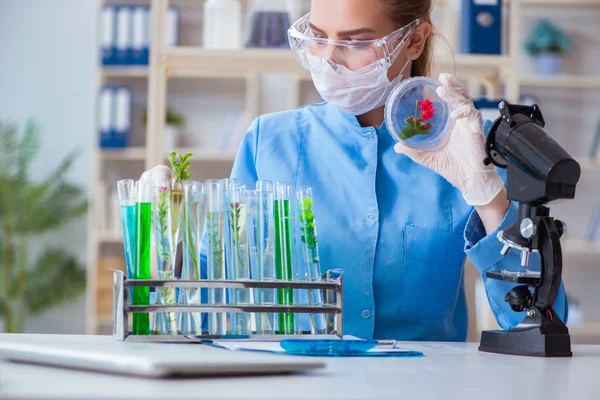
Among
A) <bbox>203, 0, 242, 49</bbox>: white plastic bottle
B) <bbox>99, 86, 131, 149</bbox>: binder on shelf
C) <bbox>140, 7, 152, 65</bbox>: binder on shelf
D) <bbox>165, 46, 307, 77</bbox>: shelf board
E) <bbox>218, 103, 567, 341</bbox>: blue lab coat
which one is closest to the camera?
<bbox>218, 103, 567, 341</bbox>: blue lab coat

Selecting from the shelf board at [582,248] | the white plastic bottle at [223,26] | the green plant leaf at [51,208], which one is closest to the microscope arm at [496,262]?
the white plastic bottle at [223,26]

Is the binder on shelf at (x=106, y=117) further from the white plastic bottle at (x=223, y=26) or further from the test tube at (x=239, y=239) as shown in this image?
the test tube at (x=239, y=239)

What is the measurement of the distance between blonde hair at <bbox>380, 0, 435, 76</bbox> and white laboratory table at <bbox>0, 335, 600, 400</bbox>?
32.8 inches

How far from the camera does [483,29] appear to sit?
3.43 meters

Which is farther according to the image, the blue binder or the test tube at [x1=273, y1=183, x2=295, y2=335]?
the blue binder

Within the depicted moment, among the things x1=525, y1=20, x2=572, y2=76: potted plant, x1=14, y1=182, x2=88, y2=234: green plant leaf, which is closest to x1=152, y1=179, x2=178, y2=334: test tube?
x1=525, y1=20, x2=572, y2=76: potted plant

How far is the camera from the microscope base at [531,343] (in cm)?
107

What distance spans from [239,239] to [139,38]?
392 centimetres

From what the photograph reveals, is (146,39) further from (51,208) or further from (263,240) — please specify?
(263,240)

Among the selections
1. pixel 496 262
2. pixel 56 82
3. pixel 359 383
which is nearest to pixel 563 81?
pixel 56 82

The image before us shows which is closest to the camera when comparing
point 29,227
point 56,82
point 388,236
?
point 388,236

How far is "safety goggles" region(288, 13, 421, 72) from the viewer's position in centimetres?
154

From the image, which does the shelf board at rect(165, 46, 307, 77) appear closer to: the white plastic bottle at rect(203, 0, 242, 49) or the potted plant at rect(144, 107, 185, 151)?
the white plastic bottle at rect(203, 0, 242, 49)

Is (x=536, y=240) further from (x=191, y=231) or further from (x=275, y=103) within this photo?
(x=275, y=103)
